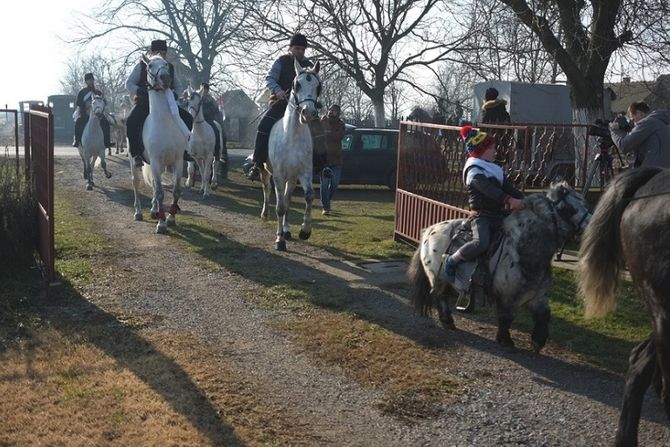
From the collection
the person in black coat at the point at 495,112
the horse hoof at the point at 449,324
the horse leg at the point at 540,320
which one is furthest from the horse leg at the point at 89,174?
the horse leg at the point at 540,320

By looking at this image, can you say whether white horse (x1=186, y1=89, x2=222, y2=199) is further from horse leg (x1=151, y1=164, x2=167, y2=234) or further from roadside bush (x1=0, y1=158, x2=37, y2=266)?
roadside bush (x1=0, y1=158, x2=37, y2=266)

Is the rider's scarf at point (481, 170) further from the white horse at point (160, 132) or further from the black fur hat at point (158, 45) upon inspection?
the black fur hat at point (158, 45)

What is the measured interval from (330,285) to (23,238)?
12.5 ft

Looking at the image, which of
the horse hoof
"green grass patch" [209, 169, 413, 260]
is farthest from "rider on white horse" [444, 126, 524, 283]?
"green grass patch" [209, 169, 413, 260]

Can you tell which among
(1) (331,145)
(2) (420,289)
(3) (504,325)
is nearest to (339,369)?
(2) (420,289)

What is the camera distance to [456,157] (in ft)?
31.7

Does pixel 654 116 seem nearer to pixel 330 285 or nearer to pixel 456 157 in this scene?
pixel 456 157

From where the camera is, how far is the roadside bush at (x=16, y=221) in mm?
9039

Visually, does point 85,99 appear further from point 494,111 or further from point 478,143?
point 478,143

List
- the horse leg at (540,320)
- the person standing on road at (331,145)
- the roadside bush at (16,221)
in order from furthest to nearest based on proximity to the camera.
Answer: the person standing on road at (331,145) → the roadside bush at (16,221) → the horse leg at (540,320)

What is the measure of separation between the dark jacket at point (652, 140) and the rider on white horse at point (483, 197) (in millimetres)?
2877

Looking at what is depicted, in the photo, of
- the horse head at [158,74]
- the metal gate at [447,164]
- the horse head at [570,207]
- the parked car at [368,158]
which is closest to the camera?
the horse head at [570,207]

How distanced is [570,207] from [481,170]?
0.80 m

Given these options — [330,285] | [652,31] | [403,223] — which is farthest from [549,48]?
[330,285]
